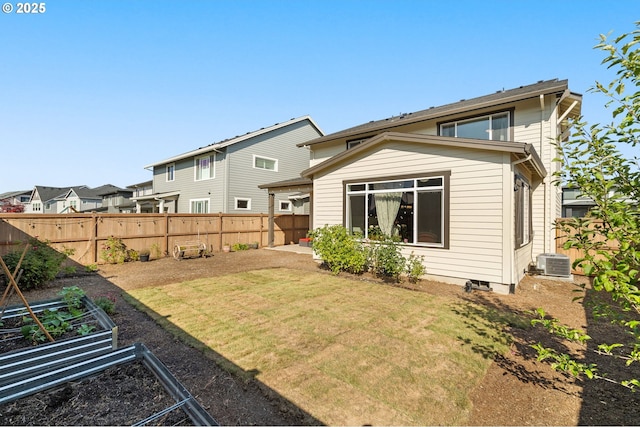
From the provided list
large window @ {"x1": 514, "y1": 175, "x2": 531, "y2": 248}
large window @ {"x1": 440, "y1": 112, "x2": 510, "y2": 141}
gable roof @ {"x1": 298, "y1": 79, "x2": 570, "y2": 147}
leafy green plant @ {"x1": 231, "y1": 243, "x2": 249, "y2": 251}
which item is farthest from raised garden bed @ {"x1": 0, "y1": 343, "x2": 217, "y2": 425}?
leafy green plant @ {"x1": 231, "y1": 243, "x2": 249, "y2": 251}

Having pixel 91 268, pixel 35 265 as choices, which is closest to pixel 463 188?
pixel 35 265

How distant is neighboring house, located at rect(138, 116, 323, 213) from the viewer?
16.5 m

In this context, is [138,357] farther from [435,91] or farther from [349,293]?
[435,91]

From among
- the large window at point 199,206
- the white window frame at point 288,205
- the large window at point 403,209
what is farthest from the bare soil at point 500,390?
the white window frame at point 288,205

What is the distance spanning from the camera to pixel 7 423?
201 centimetres

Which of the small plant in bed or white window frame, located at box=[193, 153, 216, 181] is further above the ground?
white window frame, located at box=[193, 153, 216, 181]

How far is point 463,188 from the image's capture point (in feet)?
22.6

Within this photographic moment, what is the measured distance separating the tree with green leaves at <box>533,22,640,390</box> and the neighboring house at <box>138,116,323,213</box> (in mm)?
16027

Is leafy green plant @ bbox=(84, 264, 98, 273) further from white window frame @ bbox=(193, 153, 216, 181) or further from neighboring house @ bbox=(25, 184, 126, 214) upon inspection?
neighboring house @ bbox=(25, 184, 126, 214)

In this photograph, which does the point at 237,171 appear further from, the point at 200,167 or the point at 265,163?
the point at 200,167

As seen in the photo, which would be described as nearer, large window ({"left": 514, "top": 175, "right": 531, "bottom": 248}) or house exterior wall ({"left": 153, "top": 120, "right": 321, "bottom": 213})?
large window ({"left": 514, "top": 175, "right": 531, "bottom": 248})

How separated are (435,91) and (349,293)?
1063cm

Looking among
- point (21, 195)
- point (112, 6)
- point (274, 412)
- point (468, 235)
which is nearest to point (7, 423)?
point (274, 412)

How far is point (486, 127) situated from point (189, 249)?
1201 cm
